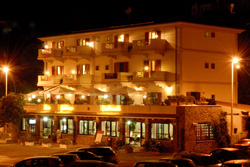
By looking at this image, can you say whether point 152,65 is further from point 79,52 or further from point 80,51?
point 79,52

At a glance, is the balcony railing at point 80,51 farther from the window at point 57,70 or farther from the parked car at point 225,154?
the parked car at point 225,154

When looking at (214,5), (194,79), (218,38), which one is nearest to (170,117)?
(194,79)

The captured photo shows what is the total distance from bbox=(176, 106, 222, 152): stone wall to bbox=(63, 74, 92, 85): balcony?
16204 millimetres

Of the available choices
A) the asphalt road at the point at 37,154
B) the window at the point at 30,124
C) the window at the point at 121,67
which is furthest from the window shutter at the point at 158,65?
the window at the point at 30,124

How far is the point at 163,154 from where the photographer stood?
41.5 metres

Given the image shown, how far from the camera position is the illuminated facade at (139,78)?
4594 cm

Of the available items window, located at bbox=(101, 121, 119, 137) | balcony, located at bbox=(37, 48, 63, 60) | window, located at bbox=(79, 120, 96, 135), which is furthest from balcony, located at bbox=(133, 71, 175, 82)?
balcony, located at bbox=(37, 48, 63, 60)

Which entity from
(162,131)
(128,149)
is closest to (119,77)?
(162,131)

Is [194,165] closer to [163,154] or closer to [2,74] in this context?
[163,154]

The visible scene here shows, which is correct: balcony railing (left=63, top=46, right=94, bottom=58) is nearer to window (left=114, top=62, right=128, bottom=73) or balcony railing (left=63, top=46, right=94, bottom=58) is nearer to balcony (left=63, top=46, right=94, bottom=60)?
balcony (left=63, top=46, right=94, bottom=60)

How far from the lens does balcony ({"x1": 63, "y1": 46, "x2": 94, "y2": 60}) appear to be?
55.3 meters

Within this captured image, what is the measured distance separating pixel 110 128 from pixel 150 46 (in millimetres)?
9500

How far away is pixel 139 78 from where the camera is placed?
164 ft

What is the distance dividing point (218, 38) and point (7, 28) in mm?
53173
